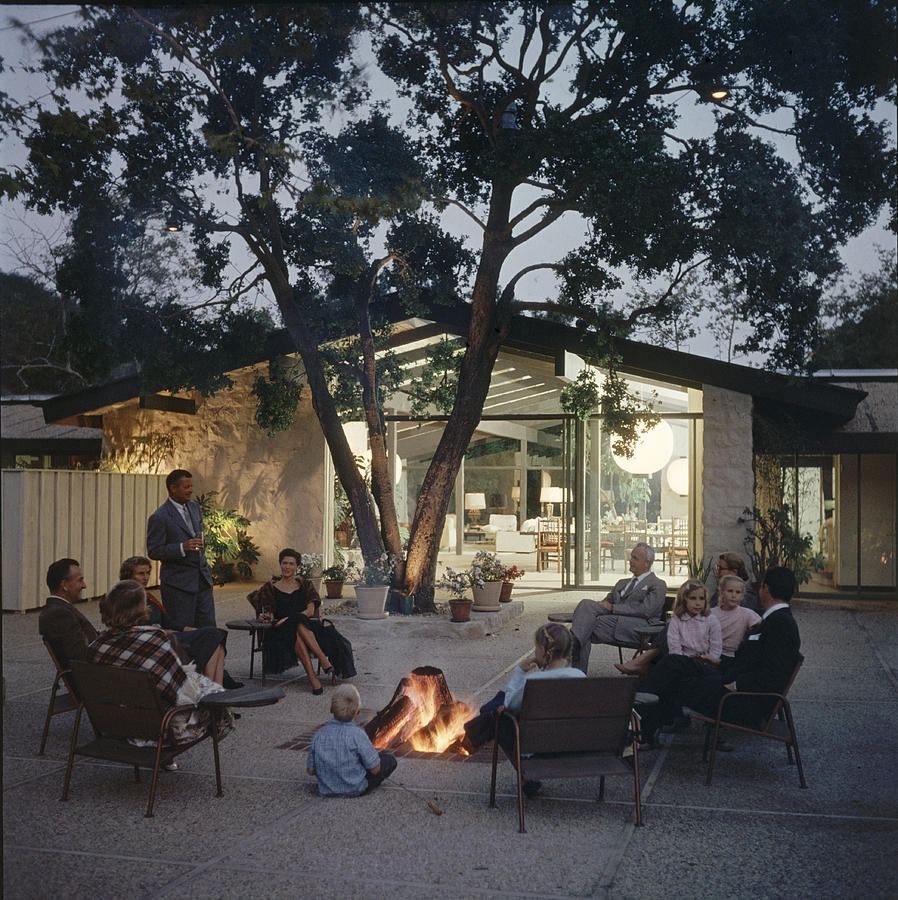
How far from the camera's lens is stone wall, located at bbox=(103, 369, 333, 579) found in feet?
45.6

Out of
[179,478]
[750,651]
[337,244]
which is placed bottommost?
[750,651]

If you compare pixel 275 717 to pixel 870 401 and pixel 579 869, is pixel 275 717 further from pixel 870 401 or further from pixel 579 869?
pixel 870 401

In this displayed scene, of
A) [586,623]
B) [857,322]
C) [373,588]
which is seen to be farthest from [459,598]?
[857,322]

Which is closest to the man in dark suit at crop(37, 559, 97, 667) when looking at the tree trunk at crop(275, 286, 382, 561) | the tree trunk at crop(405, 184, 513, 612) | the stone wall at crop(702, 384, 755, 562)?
the tree trunk at crop(405, 184, 513, 612)

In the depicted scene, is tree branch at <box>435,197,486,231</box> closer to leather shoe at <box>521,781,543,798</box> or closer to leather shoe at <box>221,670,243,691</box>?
leather shoe at <box>221,670,243,691</box>

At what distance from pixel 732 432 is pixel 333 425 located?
5134 mm

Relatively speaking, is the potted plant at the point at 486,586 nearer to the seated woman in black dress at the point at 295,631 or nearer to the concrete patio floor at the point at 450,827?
the seated woman in black dress at the point at 295,631

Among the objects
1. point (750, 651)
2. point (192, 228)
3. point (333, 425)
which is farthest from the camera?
point (192, 228)

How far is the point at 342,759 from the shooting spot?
4641mm

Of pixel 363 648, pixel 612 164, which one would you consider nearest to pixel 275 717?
pixel 363 648

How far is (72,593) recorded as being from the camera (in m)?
5.38

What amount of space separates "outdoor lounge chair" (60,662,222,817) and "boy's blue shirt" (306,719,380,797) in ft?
1.61

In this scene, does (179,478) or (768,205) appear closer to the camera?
(179,478)

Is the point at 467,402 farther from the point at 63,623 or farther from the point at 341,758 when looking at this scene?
the point at 341,758
